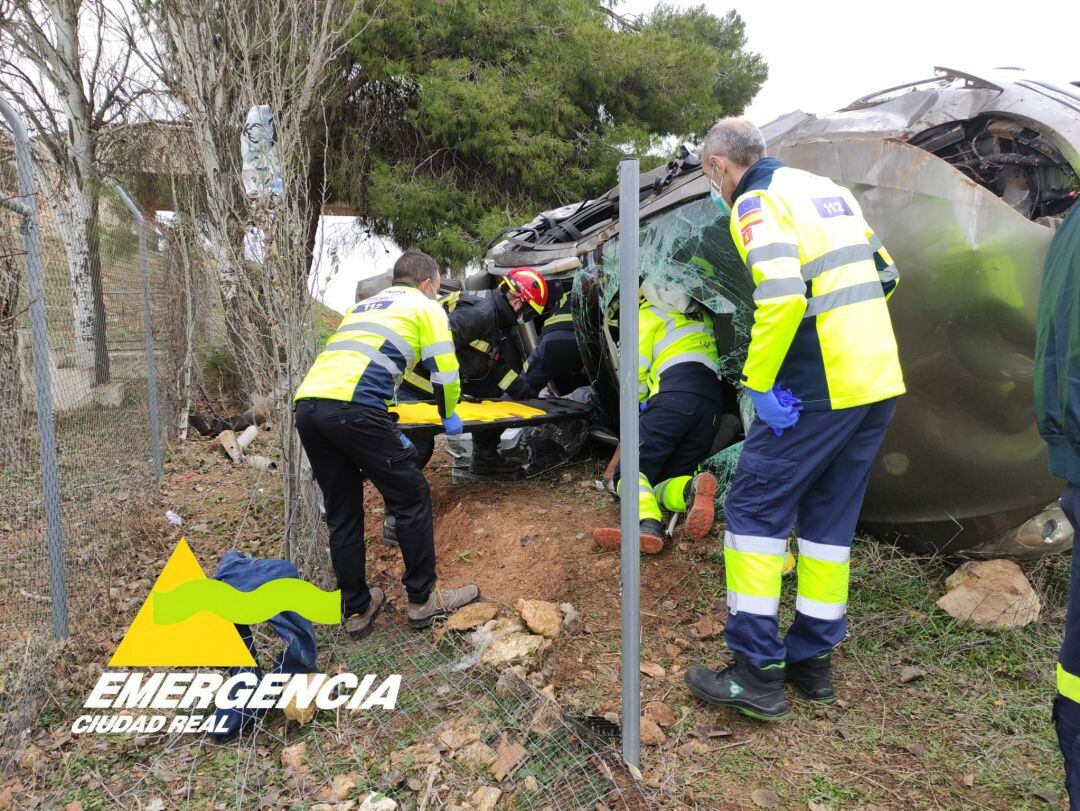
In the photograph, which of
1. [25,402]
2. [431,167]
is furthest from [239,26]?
[431,167]

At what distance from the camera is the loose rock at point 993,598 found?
3.04m

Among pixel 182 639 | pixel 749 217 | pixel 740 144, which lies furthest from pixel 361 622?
pixel 740 144

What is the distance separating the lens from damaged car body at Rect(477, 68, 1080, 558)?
2.79 meters

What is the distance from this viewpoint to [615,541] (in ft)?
12.1

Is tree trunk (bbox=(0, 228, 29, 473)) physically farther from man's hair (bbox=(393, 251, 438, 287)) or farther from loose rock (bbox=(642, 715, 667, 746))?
loose rock (bbox=(642, 715, 667, 746))

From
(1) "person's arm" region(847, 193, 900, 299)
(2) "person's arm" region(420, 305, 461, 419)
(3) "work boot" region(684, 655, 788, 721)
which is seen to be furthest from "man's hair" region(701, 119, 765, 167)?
(3) "work boot" region(684, 655, 788, 721)

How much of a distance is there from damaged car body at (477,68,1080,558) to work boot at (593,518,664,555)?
38.4 inches

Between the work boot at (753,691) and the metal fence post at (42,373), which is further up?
the metal fence post at (42,373)

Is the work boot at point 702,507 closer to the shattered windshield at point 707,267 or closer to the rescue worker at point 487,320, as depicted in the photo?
the shattered windshield at point 707,267

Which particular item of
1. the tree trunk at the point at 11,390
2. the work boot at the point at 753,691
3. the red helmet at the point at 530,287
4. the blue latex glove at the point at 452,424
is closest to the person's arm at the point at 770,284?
the work boot at the point at 753,691

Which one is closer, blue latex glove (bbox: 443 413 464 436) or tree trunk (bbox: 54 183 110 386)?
blue latex glove (bbox: 443 413 464 436)

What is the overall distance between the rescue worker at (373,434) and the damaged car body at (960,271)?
141 cm

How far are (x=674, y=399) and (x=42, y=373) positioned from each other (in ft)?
9.57

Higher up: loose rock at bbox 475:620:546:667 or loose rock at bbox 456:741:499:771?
loose rock at bbox 475:620:546:667
